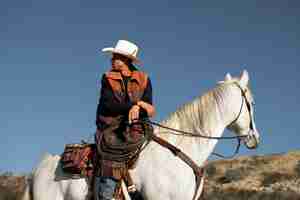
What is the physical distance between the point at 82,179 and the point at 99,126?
0.77 metres

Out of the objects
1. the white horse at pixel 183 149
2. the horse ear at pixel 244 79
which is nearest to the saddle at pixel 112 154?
the white horse at pixel 183 149

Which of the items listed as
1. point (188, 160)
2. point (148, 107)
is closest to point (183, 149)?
point (188, 160)

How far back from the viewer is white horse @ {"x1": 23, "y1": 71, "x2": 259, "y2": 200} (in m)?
7.73

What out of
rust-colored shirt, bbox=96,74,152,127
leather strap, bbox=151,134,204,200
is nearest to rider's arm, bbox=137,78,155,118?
rust-colored shirt, bbox=96,74,152,127

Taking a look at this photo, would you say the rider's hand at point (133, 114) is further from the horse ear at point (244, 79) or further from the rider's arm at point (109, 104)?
the horse ear at point (244, 79)

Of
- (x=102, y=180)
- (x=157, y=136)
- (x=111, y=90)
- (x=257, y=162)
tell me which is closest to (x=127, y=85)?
(x=111, y=90)

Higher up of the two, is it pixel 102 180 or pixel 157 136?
pixel 157 136

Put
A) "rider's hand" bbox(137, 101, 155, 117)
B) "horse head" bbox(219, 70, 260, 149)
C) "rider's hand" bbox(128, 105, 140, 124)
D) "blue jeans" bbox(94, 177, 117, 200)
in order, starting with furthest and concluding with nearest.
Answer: "horse head" bbox(219, 70, 260, 149), "rider's hand" bbox(137, 101, 155, 117), "rider's hand" bbox(128, 105, 140, 124), "blue jeans" bbox(94, 177, 117, 200)

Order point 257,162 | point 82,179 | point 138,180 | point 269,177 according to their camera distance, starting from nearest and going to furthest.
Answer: point 138,180 < point 82,179 < point 269,177 < point 257,162

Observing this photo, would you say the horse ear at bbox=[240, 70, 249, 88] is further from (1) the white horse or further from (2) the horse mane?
(2) the horse mane

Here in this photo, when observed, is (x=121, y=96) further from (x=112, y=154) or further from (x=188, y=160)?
(x=188, y=160)

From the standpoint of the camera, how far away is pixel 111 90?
8.31 meters

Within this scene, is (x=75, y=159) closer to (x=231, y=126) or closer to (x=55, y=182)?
(x=55, y=182)

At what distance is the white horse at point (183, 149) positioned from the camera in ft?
25.4
